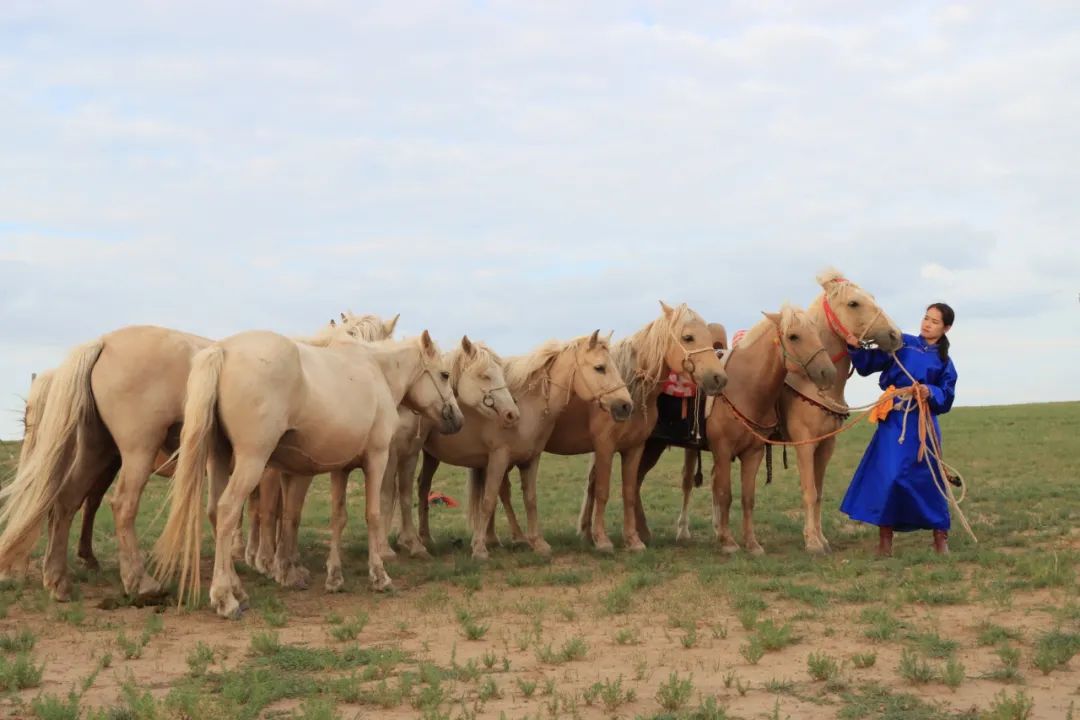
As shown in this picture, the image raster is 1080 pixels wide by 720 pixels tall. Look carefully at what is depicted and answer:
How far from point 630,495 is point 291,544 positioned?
3838 mm

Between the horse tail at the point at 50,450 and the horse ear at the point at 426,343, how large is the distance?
9.44 feet

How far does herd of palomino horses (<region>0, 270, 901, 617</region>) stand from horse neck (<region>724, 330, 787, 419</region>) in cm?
2

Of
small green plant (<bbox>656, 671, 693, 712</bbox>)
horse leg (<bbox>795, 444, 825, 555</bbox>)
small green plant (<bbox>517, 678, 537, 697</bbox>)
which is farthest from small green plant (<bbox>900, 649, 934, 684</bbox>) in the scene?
horse leg (<bbox>795, 444, 825, 555</bbox>)

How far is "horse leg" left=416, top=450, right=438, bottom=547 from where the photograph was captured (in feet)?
38.4

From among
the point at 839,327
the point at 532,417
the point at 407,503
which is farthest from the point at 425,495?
the point at 839,327

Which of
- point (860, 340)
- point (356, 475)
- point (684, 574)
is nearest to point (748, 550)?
point (684, 574)

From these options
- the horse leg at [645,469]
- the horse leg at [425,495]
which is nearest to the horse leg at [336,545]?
the horse leg at [425,495]

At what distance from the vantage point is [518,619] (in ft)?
25.1

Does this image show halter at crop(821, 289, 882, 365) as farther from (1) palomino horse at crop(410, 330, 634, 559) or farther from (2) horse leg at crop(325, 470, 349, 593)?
(2) horse leg at crop(325, 470, 349, 593)

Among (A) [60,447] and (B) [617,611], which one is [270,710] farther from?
(A) [60,447]

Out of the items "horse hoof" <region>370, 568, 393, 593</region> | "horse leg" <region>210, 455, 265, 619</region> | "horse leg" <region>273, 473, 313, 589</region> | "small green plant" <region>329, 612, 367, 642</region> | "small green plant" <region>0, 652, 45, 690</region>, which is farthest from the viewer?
"horse leg" <region>273, 473, 313, 589</region>

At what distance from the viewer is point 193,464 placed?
7465 millimetres

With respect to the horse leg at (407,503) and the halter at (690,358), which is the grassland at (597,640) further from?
the halter at (690,358)

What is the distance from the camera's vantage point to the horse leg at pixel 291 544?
915cm
